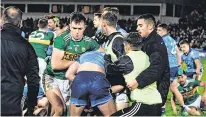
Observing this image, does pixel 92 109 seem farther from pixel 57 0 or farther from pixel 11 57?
pixel 57 0

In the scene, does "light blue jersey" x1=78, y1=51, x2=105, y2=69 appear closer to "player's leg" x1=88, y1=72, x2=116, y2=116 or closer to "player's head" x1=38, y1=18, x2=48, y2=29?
"player's leg" x1=88, y1=72, x2=116, y2=116

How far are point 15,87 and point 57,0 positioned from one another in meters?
47.5

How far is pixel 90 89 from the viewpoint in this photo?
22.9 ft

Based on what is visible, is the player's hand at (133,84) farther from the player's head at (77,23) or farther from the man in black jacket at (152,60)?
the player's head at (77,23)

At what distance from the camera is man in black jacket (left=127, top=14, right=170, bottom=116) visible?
19.6 feet

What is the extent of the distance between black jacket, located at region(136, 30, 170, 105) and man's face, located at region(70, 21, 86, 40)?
1260mm

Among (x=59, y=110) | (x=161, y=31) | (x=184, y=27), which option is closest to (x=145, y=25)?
(x=59, y=110)

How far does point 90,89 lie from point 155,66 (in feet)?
3.90

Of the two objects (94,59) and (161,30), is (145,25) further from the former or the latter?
(161,30)

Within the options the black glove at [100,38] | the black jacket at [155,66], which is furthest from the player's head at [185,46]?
the black jacket at [155,66]

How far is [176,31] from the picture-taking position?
4312 cm

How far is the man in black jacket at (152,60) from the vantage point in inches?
236

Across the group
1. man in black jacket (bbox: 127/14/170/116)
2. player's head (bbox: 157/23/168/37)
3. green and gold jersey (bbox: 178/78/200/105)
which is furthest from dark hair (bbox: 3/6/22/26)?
green and gold jersey (bbox: 178/78/200/105)

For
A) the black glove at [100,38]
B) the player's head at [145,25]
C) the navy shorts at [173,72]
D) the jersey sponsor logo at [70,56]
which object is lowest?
the navy shorts at [173,72]
